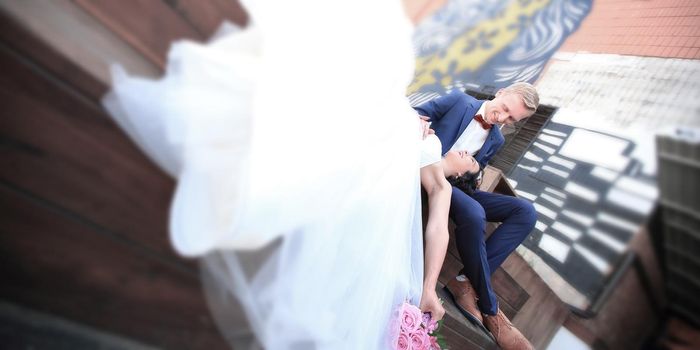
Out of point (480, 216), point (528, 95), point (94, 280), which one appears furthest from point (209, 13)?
point (528, 95)

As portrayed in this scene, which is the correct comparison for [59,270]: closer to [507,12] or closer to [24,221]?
[24,221]

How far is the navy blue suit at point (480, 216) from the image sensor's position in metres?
1.03

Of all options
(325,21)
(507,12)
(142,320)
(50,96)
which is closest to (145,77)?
(50,96)

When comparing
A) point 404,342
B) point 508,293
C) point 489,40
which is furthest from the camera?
point 489,40

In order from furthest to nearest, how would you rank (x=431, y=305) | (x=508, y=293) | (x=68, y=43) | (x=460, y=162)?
1. (x=508, y=293)
2. (x=460, y=162)
3. (x=431, y=305)
4. (x=68, y=43)

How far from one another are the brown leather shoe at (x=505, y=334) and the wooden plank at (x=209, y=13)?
3.62ft

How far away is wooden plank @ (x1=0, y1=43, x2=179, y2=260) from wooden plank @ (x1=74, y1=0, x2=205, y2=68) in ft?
0.30

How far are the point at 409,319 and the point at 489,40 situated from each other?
243 cm

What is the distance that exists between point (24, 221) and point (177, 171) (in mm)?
220

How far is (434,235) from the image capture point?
887 millimetres

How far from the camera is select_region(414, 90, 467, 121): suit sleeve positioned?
1388 millimetres

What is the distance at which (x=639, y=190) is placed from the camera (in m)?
0.44

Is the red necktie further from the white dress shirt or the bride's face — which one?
the bride's face

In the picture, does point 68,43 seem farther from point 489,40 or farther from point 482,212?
point 489,40
